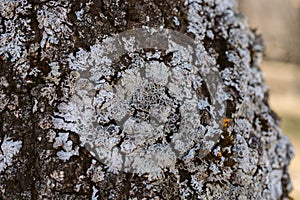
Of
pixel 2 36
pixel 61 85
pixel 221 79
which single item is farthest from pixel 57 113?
pixel 221 79

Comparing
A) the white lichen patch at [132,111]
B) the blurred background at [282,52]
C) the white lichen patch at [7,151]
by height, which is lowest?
the white lichen patch at [7,151]

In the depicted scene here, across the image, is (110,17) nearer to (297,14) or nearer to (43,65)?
(43,65)

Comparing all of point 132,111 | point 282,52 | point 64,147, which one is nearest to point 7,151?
point 64,147

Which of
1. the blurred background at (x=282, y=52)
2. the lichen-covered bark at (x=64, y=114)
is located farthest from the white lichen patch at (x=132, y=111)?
the blurred background at (x=282, y=52)

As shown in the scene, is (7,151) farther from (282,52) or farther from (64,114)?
(282,52)

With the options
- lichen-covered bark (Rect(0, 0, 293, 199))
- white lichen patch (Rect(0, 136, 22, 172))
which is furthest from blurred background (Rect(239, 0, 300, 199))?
white lichen patch (Rect(0, 136, 22, 172))

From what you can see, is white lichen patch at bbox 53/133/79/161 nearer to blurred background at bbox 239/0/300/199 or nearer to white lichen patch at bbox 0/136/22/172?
white lichen patch at bbox 0/136/22/172

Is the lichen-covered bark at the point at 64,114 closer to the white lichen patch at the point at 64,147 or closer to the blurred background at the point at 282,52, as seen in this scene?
the white lichen patch at the point at 64,147
